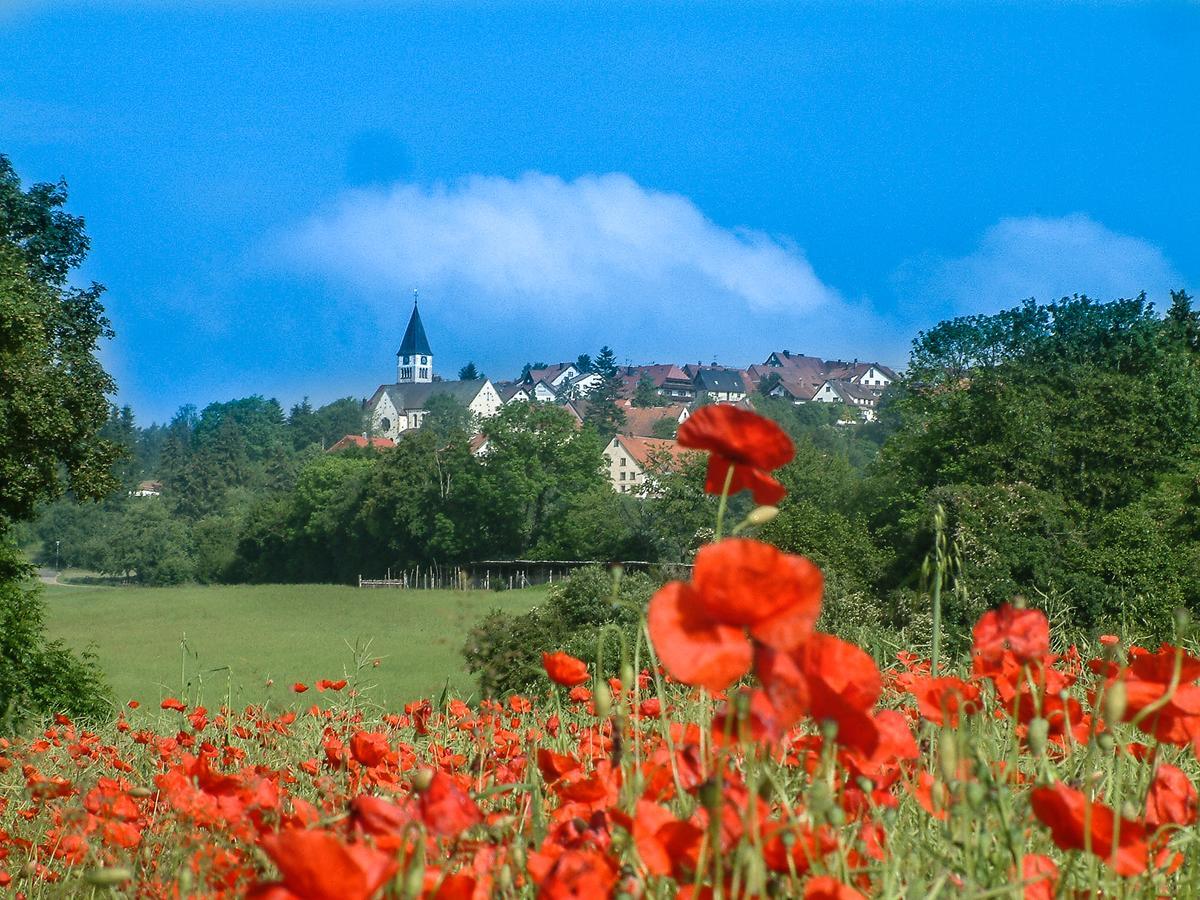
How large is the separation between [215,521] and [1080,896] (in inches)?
2432

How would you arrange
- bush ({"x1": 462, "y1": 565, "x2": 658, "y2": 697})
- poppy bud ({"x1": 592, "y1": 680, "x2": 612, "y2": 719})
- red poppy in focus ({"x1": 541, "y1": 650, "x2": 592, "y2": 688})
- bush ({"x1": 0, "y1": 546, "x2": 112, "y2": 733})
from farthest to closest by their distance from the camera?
bush ({"x1": 0, "y1": 546, "x2": 112, "y2": 733}) → bush ({"x1": 462, "y1": 565, "x2": 658, "y2": 697}) → red poppy in focus ({"x1": 541, "y1": 650, "x2": 592, "y2": 688}) → poppy bud ({"x1": 592, "y1": 680, "x2": 612, "y2": 719})

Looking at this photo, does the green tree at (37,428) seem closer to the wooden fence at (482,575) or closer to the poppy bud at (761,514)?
the poppy bud at (761,514)

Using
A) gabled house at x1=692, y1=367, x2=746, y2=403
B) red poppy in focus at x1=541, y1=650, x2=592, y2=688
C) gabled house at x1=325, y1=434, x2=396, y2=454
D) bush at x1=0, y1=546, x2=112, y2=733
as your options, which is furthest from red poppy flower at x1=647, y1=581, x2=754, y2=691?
gabled house at x1=692, y1=367, x2=746, y2=403

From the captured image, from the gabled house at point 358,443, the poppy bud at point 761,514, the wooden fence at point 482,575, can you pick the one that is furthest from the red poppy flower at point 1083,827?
the gabled house at point 358,443

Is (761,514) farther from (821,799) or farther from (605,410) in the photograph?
(605,410)

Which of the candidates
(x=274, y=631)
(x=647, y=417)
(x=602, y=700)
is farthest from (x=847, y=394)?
(x=602, y=700)

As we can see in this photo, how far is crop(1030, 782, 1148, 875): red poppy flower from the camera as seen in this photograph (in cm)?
96

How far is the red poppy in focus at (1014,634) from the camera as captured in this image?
4.74 feet

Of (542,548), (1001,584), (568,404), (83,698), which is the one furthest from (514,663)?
(568,404)

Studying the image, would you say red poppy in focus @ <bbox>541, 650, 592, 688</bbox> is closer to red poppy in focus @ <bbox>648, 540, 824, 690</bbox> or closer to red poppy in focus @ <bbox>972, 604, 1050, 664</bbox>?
red poppy in focus @ <bbox>972, 604, 1050, 664</bbox>

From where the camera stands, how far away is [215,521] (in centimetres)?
6000

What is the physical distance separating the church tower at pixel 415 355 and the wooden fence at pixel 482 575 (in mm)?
75928

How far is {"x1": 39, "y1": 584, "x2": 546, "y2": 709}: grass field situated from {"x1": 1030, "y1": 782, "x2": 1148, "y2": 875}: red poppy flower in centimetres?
1520

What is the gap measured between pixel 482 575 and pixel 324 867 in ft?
151
